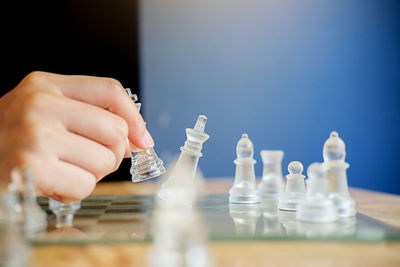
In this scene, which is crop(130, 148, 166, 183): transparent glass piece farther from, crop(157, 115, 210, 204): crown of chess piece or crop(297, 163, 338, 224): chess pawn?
crop(297, 163, 338, 224): chess pawn

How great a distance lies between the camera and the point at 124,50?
4.47 meters

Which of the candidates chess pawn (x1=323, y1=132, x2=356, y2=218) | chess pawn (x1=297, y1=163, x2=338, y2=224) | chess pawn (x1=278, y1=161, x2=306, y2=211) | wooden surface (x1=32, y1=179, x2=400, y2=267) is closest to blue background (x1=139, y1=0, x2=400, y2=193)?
chess pawn (x1=278, y1=161, x2=306, y2=211)

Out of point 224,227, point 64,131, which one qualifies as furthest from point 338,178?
point 64,131

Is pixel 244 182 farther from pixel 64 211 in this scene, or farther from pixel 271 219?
pixel 64 211

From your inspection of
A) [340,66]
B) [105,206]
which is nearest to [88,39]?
[340,66]

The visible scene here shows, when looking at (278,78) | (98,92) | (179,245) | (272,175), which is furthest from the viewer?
(278,78)

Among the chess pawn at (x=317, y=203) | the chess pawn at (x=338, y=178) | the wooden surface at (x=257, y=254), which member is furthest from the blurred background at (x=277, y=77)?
the wooden surface at (x=257, y=254)

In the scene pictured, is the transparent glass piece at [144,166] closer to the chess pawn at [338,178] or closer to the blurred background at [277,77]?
the chess pawn at [338,178]

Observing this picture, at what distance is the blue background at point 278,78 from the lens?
15.8 feet

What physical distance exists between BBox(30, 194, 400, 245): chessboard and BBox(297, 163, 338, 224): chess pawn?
0.08 feet

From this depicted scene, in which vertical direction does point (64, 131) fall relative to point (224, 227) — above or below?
above

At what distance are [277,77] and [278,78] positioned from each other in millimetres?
13

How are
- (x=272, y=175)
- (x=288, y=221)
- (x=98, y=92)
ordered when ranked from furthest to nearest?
(x=272, y=175)
(x=98, y=92)
(x=288, y=221)

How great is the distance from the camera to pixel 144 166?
1544 mm
